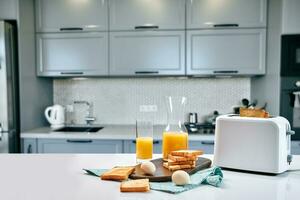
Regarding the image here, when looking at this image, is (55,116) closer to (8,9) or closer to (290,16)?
(8,9)

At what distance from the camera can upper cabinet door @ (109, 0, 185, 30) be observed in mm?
2924

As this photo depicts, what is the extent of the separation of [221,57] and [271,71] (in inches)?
18.9

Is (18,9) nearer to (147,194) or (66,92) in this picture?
(66,92)

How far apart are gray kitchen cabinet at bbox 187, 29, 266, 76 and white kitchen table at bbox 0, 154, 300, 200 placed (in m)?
1.54

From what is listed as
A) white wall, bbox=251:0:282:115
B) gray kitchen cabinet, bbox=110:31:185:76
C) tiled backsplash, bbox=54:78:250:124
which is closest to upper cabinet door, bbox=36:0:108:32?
gray kitchen cabinet, bbox=110:31:185:76

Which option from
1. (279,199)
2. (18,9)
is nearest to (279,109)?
(279,199)

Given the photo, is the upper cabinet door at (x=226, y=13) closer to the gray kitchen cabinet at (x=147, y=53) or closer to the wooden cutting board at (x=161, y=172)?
the gray kitchen cabinet at (x=147, y=53)

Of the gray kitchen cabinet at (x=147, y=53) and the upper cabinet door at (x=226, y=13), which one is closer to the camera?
the upper cabinet door at (x=226, y=13)

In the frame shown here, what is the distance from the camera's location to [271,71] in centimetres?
278

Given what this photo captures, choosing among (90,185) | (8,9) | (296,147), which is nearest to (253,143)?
(90,185)

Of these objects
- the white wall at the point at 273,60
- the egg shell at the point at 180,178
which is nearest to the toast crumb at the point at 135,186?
the egg shell at the point at 180,178

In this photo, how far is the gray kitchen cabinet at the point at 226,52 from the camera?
9.40 ft

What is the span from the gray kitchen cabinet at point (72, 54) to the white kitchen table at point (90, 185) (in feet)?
5.48

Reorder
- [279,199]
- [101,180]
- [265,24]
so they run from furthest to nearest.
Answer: [265,24]
[101,180]
[279,199]
